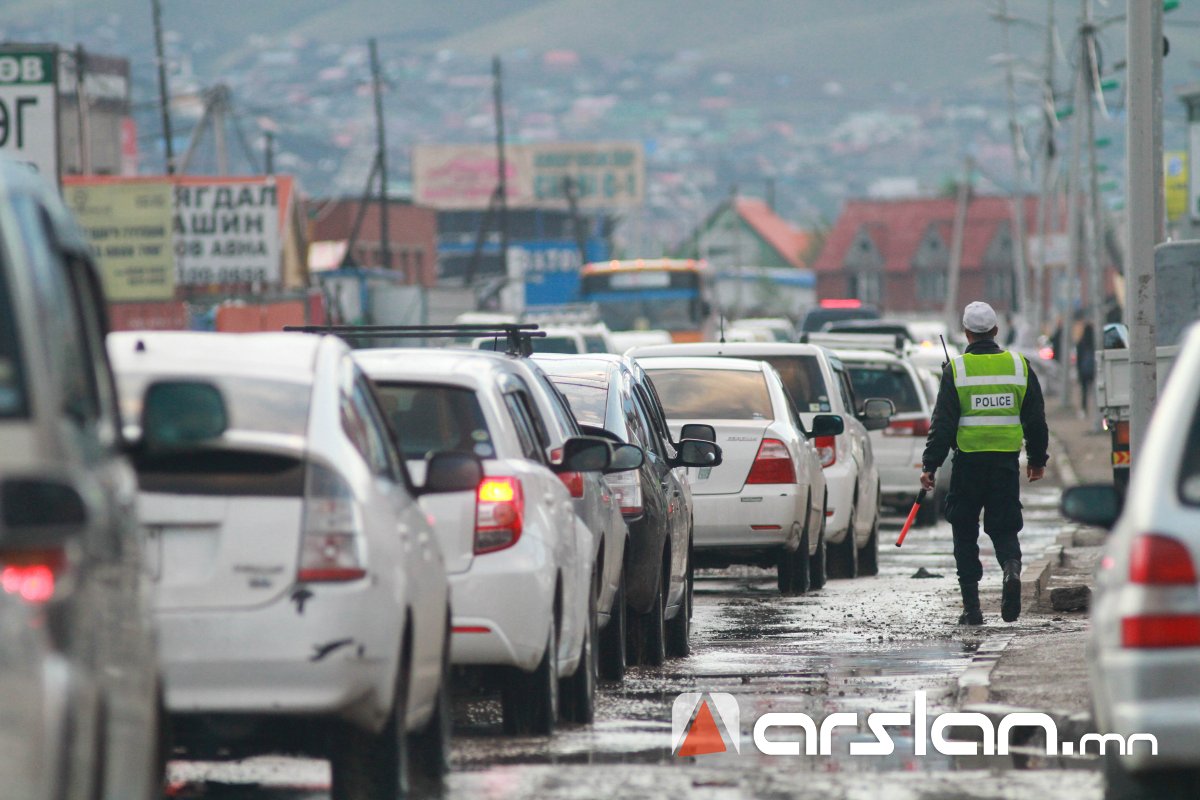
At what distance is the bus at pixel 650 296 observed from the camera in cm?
5697

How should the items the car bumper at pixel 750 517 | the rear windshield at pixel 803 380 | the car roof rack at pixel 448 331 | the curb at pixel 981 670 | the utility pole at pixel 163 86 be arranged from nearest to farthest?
the curb at pixel 981 670, the car roof rack at pixel 448 331, the car bumper at pixel 750 517, the rear windshield at pixel 803 380, the utility pole at pixel 163 86

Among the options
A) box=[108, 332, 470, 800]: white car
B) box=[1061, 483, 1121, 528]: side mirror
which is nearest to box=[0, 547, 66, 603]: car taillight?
box=[108, 332, 470, 800]: white car

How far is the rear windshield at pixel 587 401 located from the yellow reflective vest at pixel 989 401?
2.25 m

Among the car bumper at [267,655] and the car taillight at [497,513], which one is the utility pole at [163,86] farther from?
the car bumper at [267,655]

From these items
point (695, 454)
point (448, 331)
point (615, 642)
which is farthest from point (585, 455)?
point (695, 454)

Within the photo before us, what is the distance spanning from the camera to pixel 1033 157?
84500 mm

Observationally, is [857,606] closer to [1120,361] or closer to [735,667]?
[1120,361]

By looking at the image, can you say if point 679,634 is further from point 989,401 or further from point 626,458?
point 989,401

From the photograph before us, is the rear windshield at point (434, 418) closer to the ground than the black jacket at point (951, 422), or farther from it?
farther from it

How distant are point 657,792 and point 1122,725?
91.2 inches

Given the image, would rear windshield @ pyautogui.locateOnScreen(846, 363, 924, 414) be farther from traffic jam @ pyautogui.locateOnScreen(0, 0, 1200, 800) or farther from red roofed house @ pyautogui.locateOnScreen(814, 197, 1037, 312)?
red roofed house @ pyautogui.locateOnScreen(814, 197, 1037, 312)

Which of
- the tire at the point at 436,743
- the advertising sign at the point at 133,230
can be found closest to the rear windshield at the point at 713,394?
the tire at the point at 436,743

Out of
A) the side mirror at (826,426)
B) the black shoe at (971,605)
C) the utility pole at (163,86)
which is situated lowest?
the black shoe at (971,605)


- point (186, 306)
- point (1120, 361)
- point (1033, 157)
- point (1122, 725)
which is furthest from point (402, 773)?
point (1033, 157)
